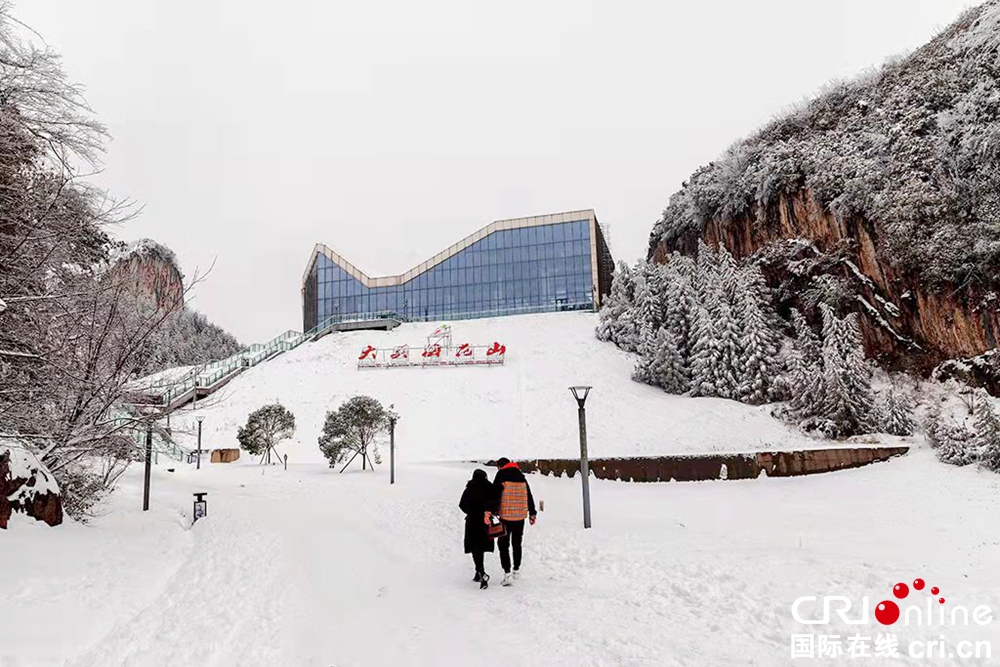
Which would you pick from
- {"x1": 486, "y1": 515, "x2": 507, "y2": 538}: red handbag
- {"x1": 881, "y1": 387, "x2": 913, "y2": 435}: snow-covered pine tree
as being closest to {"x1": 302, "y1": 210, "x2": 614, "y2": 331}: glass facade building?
{"x1": 881, "y1": 387, "x2": 913, "y2": 435}: snow-covered pine tree

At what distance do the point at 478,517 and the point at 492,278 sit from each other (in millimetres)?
55507

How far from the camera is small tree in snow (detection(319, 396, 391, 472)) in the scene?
24.0 m

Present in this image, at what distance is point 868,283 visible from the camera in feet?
82.2

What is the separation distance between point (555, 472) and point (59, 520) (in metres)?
14.6

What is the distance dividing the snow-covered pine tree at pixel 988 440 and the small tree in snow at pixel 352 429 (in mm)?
19332

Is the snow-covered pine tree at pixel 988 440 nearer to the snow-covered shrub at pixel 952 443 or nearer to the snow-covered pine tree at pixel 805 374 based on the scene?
the snow-covered shrub at pixel 952 443

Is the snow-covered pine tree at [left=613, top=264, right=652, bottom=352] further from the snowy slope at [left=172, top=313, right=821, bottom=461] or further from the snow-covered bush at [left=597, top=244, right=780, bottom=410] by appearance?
the snowy slope at [left=172, top=313, right=821, bottom=461]

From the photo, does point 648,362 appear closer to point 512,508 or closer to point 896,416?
point 896,416

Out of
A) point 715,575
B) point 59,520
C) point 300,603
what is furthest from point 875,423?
point 59,520

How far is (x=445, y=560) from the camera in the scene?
8594mm

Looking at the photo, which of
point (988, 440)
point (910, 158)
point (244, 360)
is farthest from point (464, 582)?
point (244, 360)

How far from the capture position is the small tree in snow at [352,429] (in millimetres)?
23984

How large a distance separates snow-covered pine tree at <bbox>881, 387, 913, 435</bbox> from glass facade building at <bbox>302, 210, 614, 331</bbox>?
3698 centimetres

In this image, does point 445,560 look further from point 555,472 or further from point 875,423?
point 875,423
